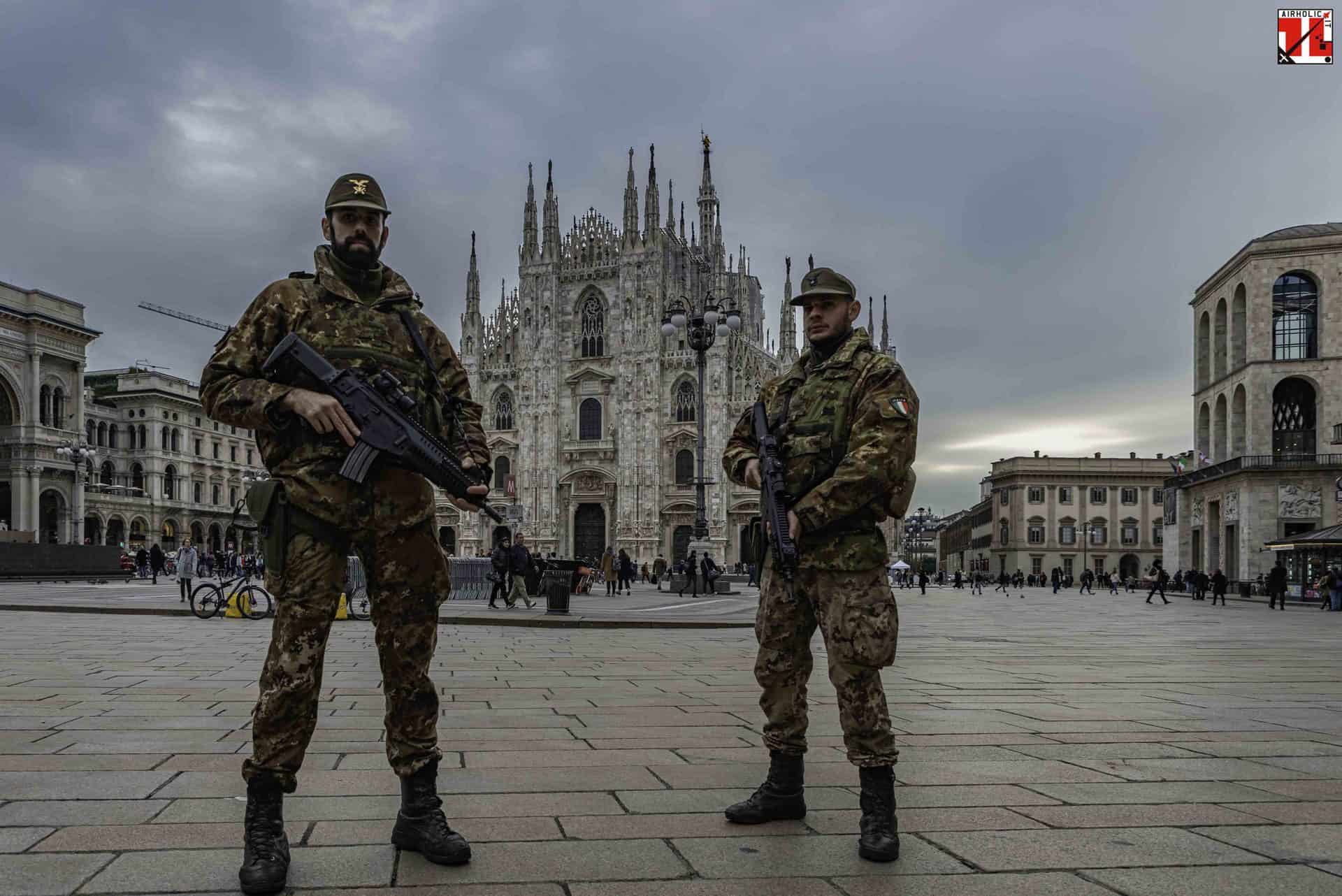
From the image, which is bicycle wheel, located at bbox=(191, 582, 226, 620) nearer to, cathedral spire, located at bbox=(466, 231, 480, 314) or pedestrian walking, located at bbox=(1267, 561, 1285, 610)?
pedestrian walking, located at bbox=(1267, 561, 1285, 610)

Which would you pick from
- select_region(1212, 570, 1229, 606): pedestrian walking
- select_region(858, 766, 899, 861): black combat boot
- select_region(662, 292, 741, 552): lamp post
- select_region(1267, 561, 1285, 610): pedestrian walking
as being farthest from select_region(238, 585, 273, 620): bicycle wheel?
select_region(1212, 570, 1229, 606): pedestrian walking

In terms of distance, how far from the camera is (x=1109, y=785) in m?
4.43

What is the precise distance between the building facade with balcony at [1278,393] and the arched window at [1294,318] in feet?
0.11

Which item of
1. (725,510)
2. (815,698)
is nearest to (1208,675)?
(815,698)

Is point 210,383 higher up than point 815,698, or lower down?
higher up

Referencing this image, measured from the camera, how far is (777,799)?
3773 millimetres

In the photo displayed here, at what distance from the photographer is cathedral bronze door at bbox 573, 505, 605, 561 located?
5853cm

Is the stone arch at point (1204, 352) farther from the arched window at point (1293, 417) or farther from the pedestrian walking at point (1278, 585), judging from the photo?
the pedestrian walking at point (1278, 585)

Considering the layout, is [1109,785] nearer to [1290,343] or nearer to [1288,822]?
[1288,822]

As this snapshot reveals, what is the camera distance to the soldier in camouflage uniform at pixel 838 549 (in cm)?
365

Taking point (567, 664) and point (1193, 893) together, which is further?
point (567, 664)

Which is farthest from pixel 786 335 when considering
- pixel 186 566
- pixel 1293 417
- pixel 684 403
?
pixel 186 566

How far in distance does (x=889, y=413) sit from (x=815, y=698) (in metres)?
3.96

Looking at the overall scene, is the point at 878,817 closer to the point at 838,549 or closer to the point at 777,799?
the point at 777,799
